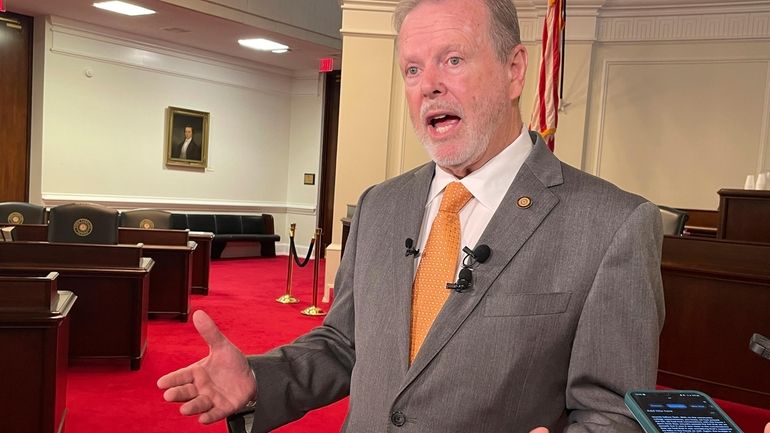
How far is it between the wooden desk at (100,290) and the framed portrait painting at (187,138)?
704 cm

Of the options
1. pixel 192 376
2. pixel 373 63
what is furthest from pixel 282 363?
pixel 373 63

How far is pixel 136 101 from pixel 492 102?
11.1 metres

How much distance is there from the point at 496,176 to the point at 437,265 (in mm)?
230

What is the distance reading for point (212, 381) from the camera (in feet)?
4.59

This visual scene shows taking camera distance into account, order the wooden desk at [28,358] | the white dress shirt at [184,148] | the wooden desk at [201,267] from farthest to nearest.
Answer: the white dress shirt at [184,148], the wooden desk at [201,267], the wooden desk at [28,358]

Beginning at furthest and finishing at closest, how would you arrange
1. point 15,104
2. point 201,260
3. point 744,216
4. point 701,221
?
point 15,104, point 201,260, point 701,221, point 744,216

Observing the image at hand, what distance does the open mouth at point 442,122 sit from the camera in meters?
1.41

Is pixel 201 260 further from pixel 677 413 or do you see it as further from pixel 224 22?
pixel 677 413

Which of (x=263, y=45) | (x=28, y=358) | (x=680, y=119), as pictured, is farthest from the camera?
(x=263, y=45)

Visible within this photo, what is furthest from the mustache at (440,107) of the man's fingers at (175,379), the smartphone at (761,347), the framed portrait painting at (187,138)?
the framed portrait painting at (187,138)

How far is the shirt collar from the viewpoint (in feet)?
4.65

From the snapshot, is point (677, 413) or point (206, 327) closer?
point (677, 413)

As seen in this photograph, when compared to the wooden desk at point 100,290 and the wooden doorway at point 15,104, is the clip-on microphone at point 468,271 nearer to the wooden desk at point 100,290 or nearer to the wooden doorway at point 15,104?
the wooden desk at point 100,290

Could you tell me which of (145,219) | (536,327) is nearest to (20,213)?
(145,219)
